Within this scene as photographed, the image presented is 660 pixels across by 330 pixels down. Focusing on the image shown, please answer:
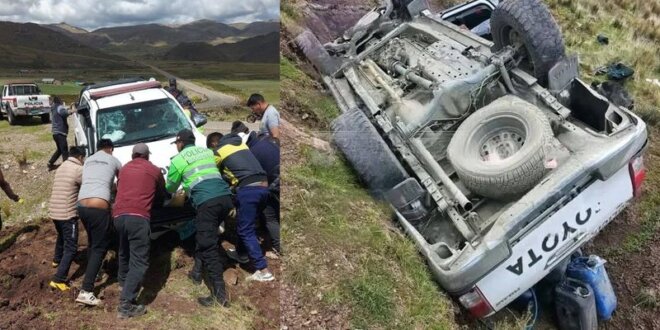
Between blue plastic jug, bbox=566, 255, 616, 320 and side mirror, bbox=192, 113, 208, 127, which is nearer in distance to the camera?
blue plastic jug, bbox=566, 255, 616, 320

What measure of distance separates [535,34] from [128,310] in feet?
11.1

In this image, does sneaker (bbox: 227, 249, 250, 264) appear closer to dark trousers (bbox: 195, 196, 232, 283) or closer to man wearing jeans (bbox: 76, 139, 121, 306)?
dark trousers (bbox: 195, 196, 232, 283)

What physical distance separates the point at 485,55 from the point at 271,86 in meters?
2.44

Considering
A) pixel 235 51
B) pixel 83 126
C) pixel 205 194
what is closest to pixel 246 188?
pixel 205 194

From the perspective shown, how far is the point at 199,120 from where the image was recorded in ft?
15.4

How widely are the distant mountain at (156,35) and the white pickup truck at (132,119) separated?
1.02 m

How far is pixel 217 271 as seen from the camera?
337 cm

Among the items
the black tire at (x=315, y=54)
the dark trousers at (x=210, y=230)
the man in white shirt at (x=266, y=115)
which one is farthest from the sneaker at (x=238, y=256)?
the black tire at (x=315, y=54)

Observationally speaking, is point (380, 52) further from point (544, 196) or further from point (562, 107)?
point (544, 196)

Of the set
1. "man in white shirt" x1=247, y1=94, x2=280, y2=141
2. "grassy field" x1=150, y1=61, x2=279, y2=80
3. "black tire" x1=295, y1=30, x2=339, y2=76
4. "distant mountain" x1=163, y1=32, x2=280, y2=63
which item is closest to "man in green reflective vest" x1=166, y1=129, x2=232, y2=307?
"man in white shirt" x1=247, y1=94, x2=280, y2=141

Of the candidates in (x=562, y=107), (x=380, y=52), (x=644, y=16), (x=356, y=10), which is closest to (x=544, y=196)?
(x=562, y=107)

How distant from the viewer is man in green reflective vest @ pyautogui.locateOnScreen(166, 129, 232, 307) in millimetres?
3424

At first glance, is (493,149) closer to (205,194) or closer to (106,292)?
(205,194)

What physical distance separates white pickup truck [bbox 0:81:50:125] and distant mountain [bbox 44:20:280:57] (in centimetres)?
49
